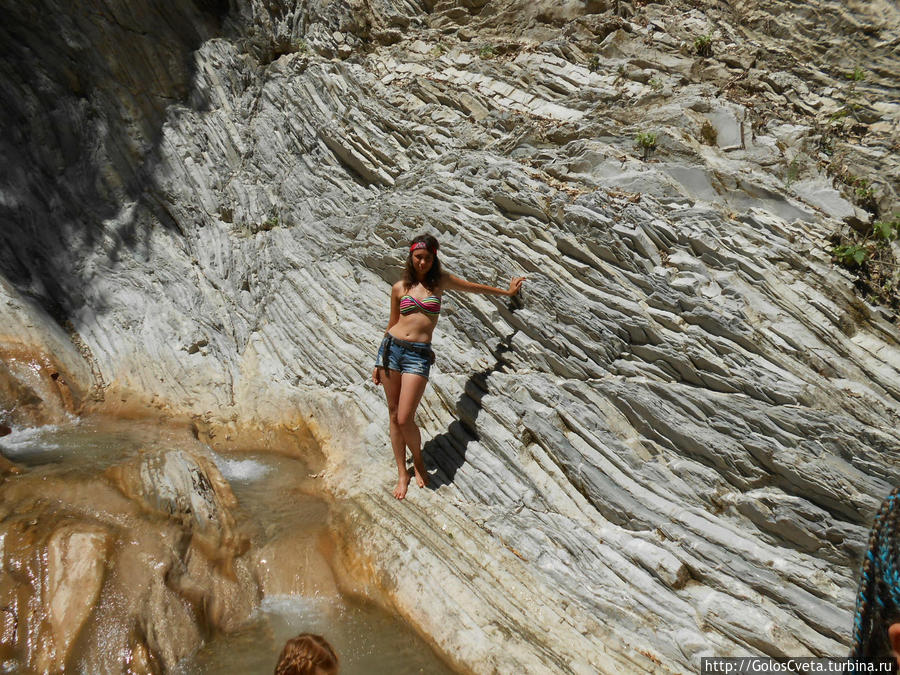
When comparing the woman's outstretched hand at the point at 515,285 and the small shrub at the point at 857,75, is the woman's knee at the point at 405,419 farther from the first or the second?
the small shrub at the point at 857,75

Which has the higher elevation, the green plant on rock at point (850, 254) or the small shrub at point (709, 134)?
the small shrub at point (709, 134)

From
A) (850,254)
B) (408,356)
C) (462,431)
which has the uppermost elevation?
(850,254)

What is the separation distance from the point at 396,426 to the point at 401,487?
0.57 metres

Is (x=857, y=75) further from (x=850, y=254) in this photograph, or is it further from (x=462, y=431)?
(x=462, y=431)

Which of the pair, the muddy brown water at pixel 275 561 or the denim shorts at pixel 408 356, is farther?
the denim shorts at pixel 408 356

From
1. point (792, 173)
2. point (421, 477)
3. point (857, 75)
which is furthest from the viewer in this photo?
point (857, 75)

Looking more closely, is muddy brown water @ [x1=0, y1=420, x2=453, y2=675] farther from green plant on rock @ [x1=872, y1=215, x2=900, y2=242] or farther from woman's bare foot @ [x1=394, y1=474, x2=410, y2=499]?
green plant on rock @ [x1=872, y1=215, x2=900, y2=242]

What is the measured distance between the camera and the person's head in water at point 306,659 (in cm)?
258

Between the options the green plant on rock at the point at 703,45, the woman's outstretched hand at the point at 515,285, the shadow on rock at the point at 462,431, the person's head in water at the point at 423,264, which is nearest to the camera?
the person's head in water at the point at 423,264

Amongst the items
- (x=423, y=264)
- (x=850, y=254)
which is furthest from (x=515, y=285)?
(x=850, y=254)

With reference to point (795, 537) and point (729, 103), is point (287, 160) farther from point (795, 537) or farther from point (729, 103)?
point (795, 537)

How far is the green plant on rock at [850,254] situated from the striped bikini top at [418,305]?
354cm

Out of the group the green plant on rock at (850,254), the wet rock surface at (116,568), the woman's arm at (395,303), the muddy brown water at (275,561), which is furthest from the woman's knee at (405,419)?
the green plant on rock at (850,254)

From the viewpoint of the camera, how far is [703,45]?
7.01 m
